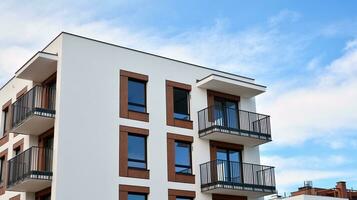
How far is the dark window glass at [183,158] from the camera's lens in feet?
83.3

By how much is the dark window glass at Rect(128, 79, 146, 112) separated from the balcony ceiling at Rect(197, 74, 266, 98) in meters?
3.04

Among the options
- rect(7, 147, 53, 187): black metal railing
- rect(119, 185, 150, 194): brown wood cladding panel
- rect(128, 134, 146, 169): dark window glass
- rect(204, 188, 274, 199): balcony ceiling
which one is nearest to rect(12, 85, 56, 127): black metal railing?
rect(7, 147, 53, 187): black metal railing

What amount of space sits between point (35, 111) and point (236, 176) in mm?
9522

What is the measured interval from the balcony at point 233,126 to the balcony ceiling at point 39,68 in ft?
23.4

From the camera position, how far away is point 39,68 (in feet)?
79.7

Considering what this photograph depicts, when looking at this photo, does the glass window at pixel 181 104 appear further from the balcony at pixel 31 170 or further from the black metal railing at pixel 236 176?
the balcony at pixel 31 170

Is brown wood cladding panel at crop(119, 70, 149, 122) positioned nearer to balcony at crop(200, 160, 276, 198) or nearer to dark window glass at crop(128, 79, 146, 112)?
dark window glass at crop(128, 79, 146, 112)

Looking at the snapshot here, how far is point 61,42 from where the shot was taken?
23703 mm

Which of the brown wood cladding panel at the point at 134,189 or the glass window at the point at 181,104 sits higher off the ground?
the glass window at the point at 181,104

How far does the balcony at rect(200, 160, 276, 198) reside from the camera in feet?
82.2

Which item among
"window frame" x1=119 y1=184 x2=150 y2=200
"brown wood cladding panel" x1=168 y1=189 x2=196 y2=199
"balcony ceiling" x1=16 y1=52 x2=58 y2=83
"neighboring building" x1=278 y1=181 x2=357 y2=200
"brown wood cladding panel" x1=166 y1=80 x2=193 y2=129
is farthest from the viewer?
"neighboring building" x1=278 y1=181 x2=357 y2=200

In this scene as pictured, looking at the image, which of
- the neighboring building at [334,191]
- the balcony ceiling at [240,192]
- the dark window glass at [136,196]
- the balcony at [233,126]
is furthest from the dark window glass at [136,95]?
the neighboring building at [334,191]

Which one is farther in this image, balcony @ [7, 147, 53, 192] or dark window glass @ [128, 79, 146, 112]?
dark window glass @ [128, 79, 146, 112]

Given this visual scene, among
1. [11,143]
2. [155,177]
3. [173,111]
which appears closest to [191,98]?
[173,111]
